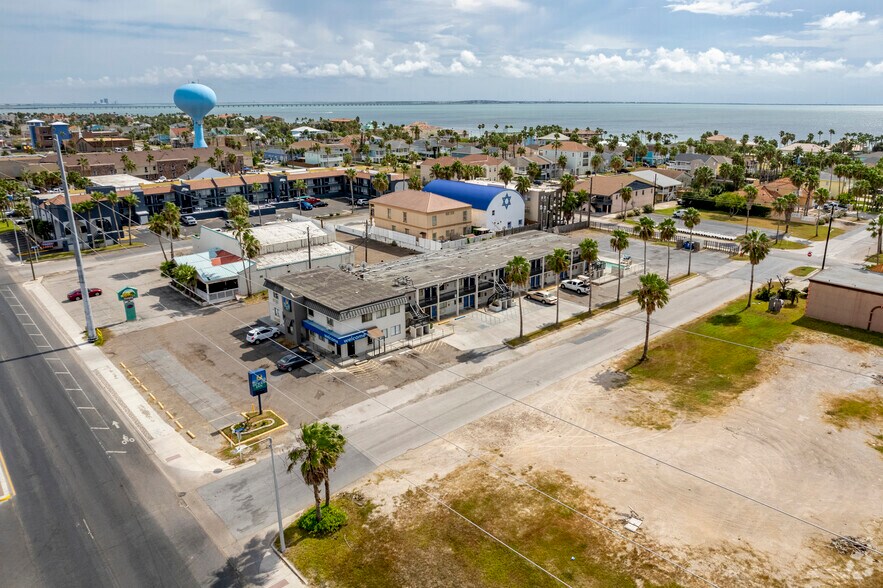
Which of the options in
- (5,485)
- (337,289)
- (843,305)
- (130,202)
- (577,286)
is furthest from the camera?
(130,202)

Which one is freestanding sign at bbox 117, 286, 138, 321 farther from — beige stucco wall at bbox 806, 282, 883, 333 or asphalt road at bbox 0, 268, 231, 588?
beige stucco wall at bbox 806, 282, 883, 333

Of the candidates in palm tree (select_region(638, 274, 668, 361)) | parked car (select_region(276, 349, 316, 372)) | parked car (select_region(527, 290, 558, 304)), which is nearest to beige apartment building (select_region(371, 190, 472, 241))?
parked car (select_region(527, 290, 558, 304))

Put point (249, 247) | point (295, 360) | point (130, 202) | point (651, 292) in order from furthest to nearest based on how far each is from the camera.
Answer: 1. point (130, 202)
2. point (249, 247)
3. point (295, 360)
4. point (651, 292)

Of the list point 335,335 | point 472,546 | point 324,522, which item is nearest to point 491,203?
point 335,335

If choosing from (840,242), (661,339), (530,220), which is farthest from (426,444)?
→ (840,242)

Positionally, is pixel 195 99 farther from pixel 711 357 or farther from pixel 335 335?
pixel 711 357

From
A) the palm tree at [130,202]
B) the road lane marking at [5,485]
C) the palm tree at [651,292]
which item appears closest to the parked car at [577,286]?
the palm tree at [651,292]
